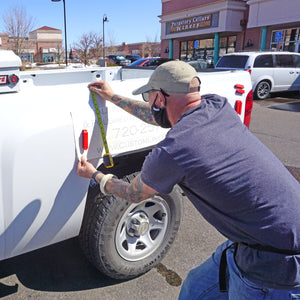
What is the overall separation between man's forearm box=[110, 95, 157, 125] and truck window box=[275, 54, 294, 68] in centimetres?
1212

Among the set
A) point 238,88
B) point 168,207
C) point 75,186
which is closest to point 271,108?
point 238,88

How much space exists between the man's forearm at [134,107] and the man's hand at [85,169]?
0.45 metres

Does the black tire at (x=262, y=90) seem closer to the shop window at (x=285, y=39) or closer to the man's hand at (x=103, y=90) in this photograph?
the shop window at (x=285, y=39)

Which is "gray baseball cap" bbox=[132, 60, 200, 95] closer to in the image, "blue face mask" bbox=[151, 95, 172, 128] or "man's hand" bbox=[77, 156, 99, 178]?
"blue face mask" bbox=[151, 95, 172, 128]

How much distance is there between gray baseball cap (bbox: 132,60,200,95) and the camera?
1562 mm

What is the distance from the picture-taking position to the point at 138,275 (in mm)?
2717

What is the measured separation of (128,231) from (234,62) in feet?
37.5

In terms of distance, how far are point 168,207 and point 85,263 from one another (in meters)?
0.90

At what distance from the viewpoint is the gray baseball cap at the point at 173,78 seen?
1.56 meters

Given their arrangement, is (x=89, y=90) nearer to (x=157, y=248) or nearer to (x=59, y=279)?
(x=157, y=248)

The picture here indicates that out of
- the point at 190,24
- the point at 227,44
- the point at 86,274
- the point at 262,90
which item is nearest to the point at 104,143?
the point at 86,274

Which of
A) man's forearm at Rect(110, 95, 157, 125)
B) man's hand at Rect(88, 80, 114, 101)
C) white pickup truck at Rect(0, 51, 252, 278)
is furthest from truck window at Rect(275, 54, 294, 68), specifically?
man's hand at Rect(88, 80, 114, 101)

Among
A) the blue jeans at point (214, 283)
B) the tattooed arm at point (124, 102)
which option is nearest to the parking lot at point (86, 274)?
the blue jeans at point (214, 283)

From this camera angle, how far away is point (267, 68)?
12539mm
